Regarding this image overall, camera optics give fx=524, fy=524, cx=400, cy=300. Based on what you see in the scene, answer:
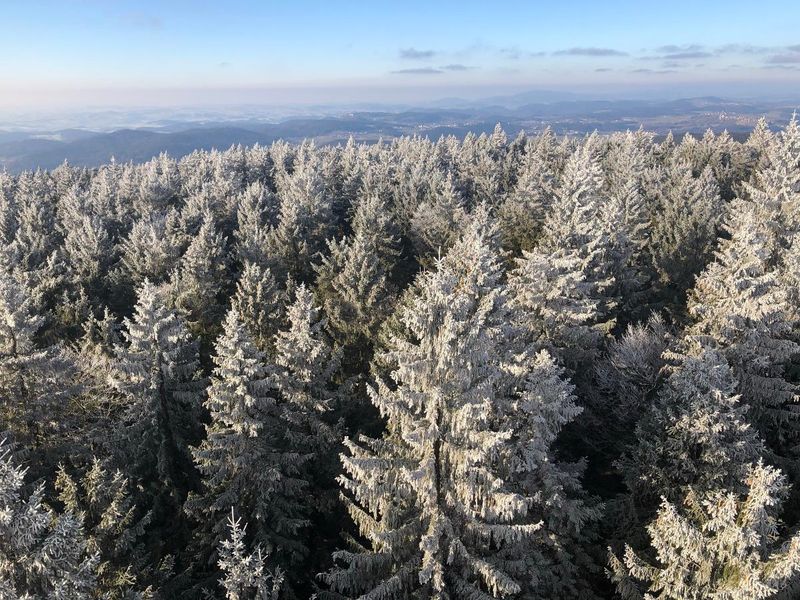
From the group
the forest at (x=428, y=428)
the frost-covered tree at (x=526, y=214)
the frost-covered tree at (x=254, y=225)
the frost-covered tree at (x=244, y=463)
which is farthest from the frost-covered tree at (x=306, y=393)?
the frost-covered tree at (x=526, y=214)

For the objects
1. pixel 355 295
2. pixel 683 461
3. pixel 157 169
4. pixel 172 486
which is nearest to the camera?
pixel 683 461

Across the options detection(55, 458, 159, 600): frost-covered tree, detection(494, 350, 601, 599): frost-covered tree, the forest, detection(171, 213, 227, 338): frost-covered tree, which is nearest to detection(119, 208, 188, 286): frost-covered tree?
the forest

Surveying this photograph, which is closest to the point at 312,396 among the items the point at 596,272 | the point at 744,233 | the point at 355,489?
the point at 355,489

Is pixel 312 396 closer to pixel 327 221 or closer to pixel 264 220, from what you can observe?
pixel 327 221

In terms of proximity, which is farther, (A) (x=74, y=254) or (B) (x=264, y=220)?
(B) (x=264, y=220)

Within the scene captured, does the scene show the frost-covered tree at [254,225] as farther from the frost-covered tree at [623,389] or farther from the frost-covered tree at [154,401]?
the frost-covered tree at [623,389]

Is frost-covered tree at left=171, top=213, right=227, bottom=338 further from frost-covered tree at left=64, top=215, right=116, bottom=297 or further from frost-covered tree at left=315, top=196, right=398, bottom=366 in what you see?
frost-covered tree at left=64, top=215, right=116, bottom=297
